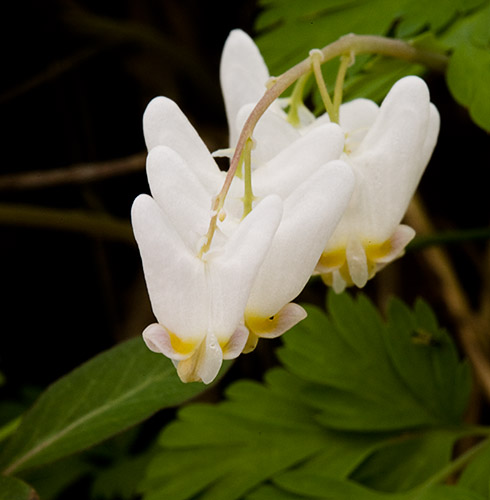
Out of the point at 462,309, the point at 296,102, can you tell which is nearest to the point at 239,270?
the point at 296,102

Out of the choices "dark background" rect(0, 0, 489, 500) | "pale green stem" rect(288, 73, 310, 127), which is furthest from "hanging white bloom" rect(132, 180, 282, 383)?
"dark background" rect(0, 0, 489, 500)

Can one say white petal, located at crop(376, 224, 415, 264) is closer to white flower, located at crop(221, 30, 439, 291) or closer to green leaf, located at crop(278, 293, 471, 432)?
white flower, located at crop(221, 30, 439, 291)

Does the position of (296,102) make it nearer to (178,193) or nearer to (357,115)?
(357,115)

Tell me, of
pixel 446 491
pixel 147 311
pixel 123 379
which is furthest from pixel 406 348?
pixel 147 311

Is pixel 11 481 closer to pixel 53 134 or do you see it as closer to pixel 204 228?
pixel 204 228

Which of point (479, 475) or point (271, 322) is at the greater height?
point (271, 322)
